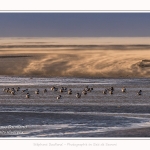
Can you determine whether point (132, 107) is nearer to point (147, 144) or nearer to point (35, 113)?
point (35, 113)

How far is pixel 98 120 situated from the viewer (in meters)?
23.2

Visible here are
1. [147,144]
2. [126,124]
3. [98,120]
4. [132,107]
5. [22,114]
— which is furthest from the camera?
[132,107]

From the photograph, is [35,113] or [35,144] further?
[35,113]

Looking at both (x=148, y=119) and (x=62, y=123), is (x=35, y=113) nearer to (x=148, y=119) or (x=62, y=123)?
(x=62, y=123)

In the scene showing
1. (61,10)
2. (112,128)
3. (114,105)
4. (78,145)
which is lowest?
(114,105)

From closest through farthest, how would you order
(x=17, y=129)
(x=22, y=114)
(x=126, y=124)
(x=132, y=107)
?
1. (x=17, y=129)
2. (x=126, y=124)
3. (x=22, y=114)
4. (x=132, y=107)

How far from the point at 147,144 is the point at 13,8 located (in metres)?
5.06

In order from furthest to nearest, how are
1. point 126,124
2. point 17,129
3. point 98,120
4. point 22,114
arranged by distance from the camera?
point 22,114
point 98,120
point 126,124
point 17,129

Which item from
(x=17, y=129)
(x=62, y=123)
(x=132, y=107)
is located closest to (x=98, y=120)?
(x=62, y=123)

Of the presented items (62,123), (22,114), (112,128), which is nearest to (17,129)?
(62,123)

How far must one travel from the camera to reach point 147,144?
12.6 meters

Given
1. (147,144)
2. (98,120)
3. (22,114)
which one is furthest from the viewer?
(22,114)

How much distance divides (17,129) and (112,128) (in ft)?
13.0

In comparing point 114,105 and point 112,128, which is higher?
point 112,128
